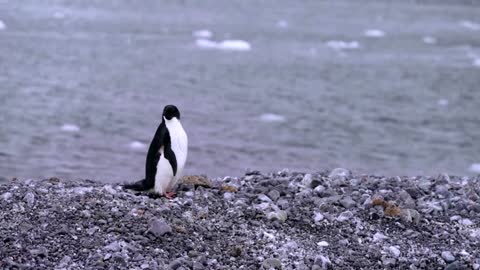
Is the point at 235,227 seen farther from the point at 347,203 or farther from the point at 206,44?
the point at 206,44

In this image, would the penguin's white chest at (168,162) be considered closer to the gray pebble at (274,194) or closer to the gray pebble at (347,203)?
the gray pebble at (274,194)

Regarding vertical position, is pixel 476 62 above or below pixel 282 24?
below

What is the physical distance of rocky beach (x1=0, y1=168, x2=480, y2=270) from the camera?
3.55 meters

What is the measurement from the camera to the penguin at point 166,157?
4.38 meters

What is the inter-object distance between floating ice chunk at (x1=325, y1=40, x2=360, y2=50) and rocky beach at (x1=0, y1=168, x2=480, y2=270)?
373 inches

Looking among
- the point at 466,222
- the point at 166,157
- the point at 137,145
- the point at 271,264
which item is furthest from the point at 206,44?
the point at 271,264

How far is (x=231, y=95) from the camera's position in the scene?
9.75 metres

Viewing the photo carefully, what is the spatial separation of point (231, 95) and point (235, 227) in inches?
230

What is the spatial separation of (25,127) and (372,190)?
413 cm

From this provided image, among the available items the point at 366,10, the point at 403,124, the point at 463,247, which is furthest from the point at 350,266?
the point at 366,10

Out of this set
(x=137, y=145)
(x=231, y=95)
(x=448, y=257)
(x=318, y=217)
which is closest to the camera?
(x=448, y=257)

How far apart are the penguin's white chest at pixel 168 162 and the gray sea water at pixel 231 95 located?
7.12ft

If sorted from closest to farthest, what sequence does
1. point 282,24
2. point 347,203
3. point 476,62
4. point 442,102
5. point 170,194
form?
point 170,194 → point 347,203 → point 442,102 → point 476,62 → point 282,24

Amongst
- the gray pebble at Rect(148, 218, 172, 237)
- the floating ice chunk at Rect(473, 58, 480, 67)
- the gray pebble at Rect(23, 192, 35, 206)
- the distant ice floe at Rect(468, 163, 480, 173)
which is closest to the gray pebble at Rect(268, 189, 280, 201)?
the gray pebble at Rect(148, 218, 172, 237)
